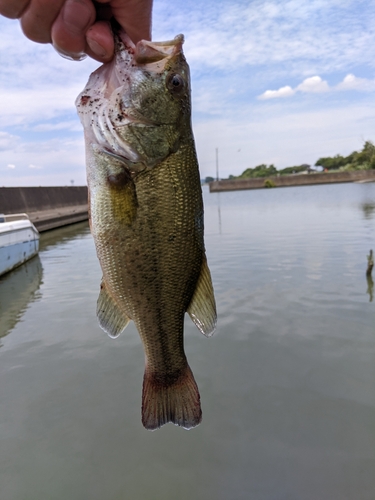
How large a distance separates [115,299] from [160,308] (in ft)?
0.79

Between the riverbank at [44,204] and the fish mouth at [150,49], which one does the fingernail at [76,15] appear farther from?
the riverbank at [44,204]

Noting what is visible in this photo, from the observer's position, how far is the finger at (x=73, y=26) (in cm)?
153

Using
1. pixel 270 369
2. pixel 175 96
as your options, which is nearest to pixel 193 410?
pixel 175 96

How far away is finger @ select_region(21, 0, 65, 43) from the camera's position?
1527mm

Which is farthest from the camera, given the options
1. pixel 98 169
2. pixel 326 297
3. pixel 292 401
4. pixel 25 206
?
pixel 25 206

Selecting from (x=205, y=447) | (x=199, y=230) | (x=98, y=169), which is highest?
(x=98, y=169)

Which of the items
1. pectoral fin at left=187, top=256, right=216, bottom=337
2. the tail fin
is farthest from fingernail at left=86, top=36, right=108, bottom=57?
the tail fin

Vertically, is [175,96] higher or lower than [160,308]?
higher

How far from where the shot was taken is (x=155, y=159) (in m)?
1.82

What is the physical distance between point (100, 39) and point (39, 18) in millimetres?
251

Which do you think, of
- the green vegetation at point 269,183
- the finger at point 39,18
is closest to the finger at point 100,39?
the finger at point 39,18

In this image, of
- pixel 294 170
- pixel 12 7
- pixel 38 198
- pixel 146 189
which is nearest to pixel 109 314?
pixel 146 189

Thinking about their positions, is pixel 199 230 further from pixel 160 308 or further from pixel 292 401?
pixel 292 401

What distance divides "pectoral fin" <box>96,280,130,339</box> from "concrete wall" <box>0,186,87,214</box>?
65.7 ft
